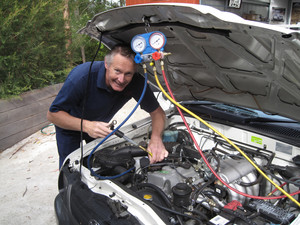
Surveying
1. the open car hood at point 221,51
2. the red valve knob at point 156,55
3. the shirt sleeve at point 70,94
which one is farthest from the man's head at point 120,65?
the red valve knob at point 156,55

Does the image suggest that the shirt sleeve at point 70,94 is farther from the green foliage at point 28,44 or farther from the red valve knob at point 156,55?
the green foliage at point 28,44

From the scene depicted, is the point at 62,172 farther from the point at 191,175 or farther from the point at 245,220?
the point at 245,220

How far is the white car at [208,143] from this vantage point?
1366 millimetres

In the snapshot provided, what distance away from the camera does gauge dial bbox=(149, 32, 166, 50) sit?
5.00 feet

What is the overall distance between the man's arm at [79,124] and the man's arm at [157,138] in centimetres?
42

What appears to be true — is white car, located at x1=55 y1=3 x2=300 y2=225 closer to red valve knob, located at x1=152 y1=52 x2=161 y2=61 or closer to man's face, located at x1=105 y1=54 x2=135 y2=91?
red valve knob, located at x1=152 y1=52 x2=161 y2=61

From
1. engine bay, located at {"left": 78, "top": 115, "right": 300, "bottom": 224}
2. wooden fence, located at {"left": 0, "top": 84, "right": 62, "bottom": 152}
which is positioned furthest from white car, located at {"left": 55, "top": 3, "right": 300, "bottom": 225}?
→ wooden fence, located at {"left": 0, "top": 84, "right": 62, "bottom": 152}

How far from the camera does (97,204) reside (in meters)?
1.54

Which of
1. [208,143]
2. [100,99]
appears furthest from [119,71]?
[208,143]

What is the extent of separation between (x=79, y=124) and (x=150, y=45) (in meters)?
0.94

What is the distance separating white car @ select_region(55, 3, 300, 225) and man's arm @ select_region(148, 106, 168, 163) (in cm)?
6

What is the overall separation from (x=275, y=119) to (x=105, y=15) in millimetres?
1624

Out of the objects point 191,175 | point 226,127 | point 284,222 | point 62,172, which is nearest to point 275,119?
point 226,127

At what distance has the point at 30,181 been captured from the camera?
349cm
